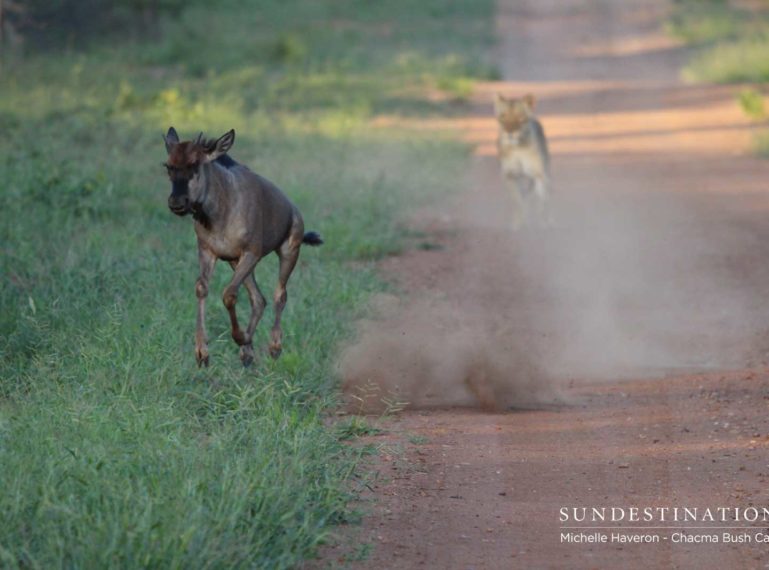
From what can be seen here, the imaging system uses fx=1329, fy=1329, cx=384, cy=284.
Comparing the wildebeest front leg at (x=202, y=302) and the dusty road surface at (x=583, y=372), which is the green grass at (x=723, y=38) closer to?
the dusty road surface at (x=583, y=372)

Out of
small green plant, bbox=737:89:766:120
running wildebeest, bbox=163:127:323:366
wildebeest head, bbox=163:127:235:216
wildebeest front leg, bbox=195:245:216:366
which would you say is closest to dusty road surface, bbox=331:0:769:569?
running wildebeest, bbox=163:127:323:366

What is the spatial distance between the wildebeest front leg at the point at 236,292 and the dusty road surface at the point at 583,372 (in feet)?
2.91

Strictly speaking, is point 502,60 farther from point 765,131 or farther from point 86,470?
point 86,470

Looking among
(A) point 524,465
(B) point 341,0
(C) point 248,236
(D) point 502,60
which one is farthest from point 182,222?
(B) point 341,0

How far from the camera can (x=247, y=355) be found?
7.81 meters

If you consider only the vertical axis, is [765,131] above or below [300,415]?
below

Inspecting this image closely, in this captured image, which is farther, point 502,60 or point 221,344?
point 502,60

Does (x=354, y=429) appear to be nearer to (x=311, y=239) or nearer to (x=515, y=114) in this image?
(x=311, y=239)

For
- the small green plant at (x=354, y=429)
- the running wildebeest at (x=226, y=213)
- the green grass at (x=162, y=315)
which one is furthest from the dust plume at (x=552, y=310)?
the running wildebeest at (x=226, y=213)

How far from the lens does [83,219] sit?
12492 mm

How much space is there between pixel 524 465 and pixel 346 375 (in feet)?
6.28

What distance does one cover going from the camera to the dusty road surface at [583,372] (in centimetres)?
571

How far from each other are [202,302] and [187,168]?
2.87 ft

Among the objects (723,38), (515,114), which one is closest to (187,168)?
(515,114)
